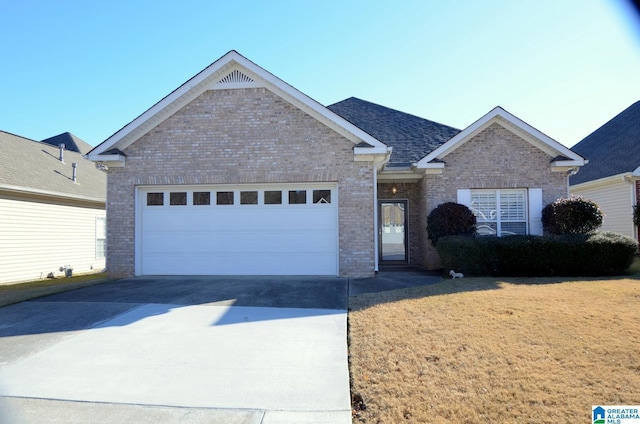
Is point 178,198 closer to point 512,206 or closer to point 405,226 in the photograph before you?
point 405,226

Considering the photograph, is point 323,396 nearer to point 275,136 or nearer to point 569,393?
point 569,393

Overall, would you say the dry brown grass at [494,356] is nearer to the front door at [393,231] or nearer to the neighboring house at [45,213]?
the front door at [393,231]

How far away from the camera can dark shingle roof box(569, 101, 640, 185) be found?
53.0ft

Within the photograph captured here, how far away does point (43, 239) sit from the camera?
47.4 ft

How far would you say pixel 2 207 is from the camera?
12742 millimetres

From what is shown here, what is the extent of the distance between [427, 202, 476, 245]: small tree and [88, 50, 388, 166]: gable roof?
11.2 ft

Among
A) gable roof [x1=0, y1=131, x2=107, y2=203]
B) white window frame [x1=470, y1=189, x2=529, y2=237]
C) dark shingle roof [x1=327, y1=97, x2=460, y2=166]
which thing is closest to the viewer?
white window frame [x1=470, y1=189, x2=529, y2=237]

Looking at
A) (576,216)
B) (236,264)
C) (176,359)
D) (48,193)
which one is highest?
(48,193)

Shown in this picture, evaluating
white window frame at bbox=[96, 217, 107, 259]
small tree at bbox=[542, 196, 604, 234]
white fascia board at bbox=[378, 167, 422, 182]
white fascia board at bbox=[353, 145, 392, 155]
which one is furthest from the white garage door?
white window frame at bbox=[96, 217, 107, 259]

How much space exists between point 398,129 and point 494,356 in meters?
12.0

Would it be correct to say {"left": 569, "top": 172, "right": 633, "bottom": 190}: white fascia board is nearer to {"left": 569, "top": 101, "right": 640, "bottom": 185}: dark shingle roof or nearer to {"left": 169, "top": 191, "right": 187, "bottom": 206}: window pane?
{"left": 569, "top": 101, "right": 640, "bottom": 185}: dark shingle roof

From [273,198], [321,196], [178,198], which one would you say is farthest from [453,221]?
[178,198]

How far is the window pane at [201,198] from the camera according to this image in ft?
34.6

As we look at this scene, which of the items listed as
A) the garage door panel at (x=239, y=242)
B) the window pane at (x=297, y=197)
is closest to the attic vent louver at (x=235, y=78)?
the window pane at (x=297, y=197)
